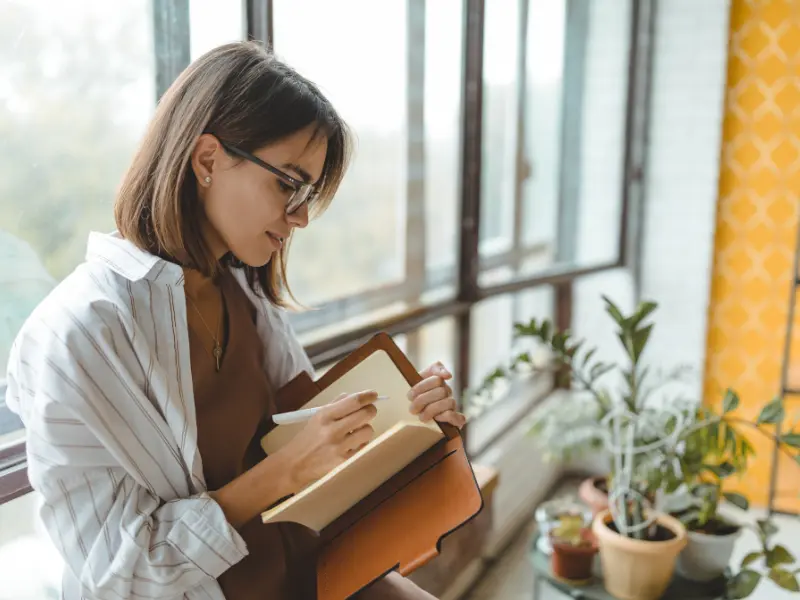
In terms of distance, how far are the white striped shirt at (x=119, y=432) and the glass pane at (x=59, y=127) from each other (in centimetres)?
20

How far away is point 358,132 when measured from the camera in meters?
1.80

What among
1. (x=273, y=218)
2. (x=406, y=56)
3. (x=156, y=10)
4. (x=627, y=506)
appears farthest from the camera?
(x=406, y=56)

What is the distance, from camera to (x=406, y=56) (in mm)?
1962

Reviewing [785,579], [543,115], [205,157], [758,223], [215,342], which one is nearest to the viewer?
[205,157]

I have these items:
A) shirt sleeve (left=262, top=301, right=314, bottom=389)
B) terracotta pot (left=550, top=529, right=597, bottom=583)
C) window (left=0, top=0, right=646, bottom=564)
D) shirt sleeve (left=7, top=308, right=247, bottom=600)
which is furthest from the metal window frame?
terracotta pot (left=550, top=529, right=597, bottom=583)

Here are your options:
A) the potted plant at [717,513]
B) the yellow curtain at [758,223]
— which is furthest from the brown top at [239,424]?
the yellow curtain at [758,223]

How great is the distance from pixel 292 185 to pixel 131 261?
23 centimetres

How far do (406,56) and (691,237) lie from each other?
157cm

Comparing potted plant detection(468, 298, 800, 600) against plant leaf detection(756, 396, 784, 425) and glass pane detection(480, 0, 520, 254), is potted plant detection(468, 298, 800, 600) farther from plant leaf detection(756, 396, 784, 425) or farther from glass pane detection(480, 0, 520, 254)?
glass pane detection(480, 0, 520, 254)

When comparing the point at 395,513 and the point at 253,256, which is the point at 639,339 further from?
the point at 253,256

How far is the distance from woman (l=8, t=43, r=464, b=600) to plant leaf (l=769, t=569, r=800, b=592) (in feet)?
3.26

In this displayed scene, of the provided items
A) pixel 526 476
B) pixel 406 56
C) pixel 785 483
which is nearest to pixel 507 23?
pixel 406 56

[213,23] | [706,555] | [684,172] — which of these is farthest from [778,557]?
[684,172]

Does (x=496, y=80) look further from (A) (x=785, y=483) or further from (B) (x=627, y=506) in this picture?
(A) (x=785, y=483)
